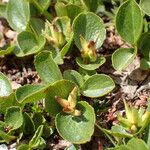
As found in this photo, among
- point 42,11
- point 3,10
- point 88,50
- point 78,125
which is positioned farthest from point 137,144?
point 3,10

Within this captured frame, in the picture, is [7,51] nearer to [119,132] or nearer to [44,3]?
[44,3]

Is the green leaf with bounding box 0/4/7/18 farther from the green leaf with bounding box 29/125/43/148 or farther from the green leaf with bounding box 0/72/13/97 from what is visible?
the green leaf with bounding box 29/125/43/148

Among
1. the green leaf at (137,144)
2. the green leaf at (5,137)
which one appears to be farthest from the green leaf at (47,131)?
the green leaf at (137,144)

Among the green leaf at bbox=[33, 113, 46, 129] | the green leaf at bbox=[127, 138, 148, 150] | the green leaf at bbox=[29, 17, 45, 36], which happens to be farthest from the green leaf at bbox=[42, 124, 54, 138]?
the green leaf at bbox=[29, 17, 45, 36]

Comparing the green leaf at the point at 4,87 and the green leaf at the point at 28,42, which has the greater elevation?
the green leaf at the point at 28,42

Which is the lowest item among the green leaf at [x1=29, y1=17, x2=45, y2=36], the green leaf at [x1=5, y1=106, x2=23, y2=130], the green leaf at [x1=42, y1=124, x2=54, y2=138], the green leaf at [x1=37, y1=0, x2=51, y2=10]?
the green leaf at [x1=42, y1=124, x2=54, y2=138]

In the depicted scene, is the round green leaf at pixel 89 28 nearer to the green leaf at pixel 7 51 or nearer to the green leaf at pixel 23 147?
the green leaf at pixel 7 51
